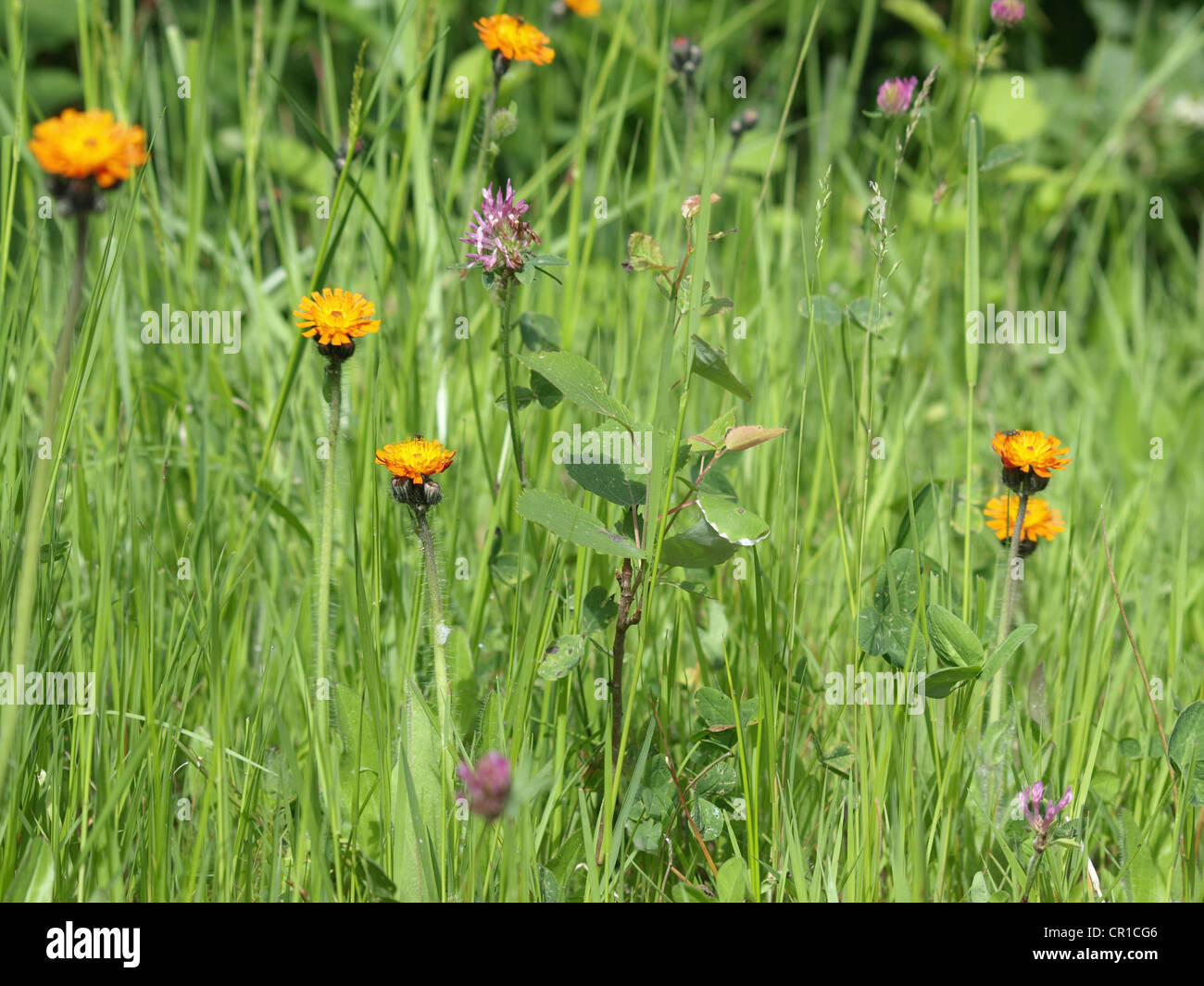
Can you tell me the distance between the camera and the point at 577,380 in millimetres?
967

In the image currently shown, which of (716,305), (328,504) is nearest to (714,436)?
(716,305)

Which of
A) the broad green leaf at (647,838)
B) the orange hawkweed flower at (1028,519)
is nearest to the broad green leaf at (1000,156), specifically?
the orange hawkweed flower at (1028,519)

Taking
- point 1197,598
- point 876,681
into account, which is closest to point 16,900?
point 876,681

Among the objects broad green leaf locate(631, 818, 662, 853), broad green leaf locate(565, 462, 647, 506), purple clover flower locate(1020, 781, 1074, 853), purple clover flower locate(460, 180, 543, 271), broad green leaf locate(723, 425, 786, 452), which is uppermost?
purple clover flower locate(460, 180, 543, 271)

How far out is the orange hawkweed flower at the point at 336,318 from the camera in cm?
94

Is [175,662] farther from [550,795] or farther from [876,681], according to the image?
[876,681]

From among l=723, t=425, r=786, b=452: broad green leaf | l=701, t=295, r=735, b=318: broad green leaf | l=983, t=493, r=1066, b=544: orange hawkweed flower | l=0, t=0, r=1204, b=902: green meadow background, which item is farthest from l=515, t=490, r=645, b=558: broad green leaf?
l=983, t=493, r=1066, b=544: orange hawkweed flower

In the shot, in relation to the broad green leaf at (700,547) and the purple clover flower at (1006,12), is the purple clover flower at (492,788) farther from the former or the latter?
the purple clover flower at (1006,12)

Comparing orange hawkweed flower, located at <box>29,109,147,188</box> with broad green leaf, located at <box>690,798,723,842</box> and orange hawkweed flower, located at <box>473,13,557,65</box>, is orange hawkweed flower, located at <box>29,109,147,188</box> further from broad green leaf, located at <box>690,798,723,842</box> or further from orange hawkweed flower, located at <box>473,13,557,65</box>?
broad green leaf, located at <box>690,798,723,842</box>

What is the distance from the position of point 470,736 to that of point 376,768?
0.46ft

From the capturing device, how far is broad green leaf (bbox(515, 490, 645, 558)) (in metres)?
0.91

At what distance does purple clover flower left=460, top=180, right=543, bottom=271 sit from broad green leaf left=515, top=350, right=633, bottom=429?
0.09 metres

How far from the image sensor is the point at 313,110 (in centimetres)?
312

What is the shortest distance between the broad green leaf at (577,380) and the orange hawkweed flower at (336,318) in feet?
0.47
